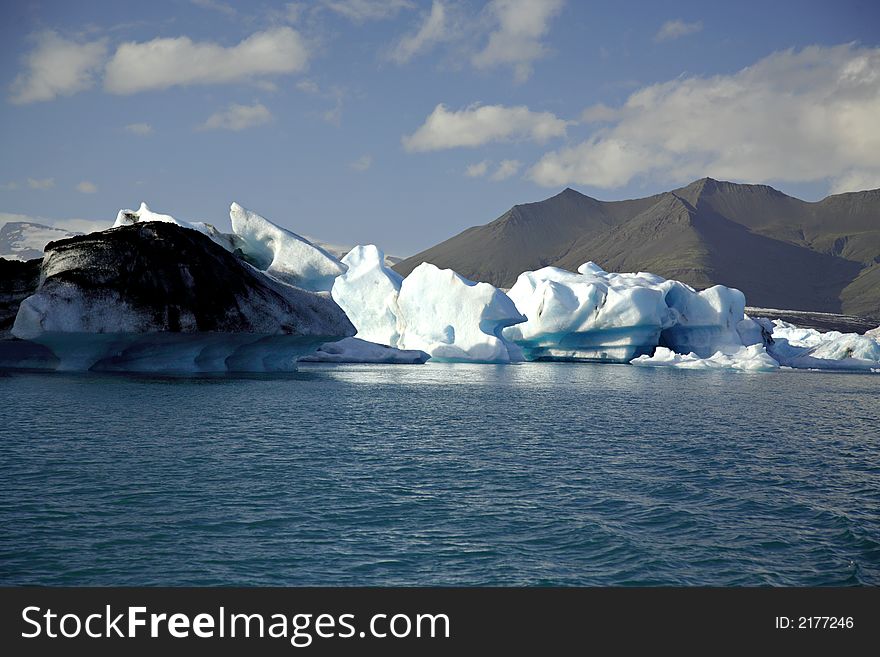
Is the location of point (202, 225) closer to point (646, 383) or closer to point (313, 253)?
point (313, 253)

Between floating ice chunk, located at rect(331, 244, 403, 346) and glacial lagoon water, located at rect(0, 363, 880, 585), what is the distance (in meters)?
27.6

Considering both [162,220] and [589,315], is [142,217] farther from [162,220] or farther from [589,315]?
[589,315]

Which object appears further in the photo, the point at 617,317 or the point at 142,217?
the point at 617,317

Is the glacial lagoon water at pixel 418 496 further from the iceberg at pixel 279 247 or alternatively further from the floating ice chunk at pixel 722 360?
the floating ice chunk at pixel 722 360

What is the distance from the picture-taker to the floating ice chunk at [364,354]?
42312 mm

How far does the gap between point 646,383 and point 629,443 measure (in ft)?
61.7

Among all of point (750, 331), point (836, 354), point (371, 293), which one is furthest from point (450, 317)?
point (836, 354)

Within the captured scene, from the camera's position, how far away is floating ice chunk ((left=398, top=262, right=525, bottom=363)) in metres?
42.7

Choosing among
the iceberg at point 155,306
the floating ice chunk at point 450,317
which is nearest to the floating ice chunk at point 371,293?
the floating ice chunk at point 450,317

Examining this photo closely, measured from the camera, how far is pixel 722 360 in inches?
1887

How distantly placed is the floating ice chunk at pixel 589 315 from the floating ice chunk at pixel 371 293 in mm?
8182

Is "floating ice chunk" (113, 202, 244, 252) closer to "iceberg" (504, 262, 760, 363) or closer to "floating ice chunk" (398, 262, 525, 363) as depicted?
"floating ice chunk" (398, 262, 525, 363)

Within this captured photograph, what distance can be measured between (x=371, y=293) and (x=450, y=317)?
5473 millimetres
